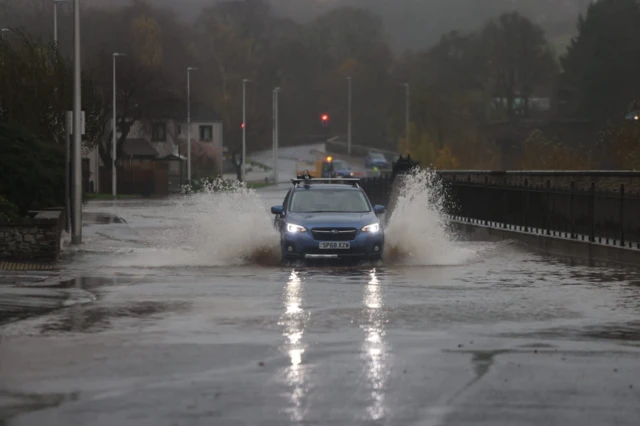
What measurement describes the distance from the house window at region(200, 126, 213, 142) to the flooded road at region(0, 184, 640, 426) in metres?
122

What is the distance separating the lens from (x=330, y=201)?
85.9 feet

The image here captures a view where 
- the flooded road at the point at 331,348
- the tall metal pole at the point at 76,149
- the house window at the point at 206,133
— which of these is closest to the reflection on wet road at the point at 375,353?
the flooded road at the point at 331,348

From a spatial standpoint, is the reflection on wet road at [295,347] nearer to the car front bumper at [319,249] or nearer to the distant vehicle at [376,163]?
the car front bumper at [319,249]

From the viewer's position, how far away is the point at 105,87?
98.4 metres

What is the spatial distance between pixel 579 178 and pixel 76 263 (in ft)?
54.6

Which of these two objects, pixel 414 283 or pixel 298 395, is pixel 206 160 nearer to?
pixel 414 283

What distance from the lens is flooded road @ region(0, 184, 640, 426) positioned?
971 centimetres

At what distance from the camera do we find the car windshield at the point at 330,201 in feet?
84.7

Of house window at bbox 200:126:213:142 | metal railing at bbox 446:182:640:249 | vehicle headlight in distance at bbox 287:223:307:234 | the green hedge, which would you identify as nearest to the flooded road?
vehicle headlight in distance at bbox 287:223:307:234

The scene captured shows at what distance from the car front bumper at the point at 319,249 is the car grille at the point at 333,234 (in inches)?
2.7

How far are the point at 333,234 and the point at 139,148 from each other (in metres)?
95.8

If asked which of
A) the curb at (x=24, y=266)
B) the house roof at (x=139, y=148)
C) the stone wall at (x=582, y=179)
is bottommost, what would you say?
the curb at (x=24, y=266)

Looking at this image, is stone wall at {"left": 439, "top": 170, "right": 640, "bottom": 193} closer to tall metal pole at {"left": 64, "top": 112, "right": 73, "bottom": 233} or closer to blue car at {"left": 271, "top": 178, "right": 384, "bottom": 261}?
blue car at {"left": 271, "top": 178, "right": 384, "bottom": 261}

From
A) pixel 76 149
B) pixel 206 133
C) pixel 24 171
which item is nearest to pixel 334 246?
pixel 76 149
